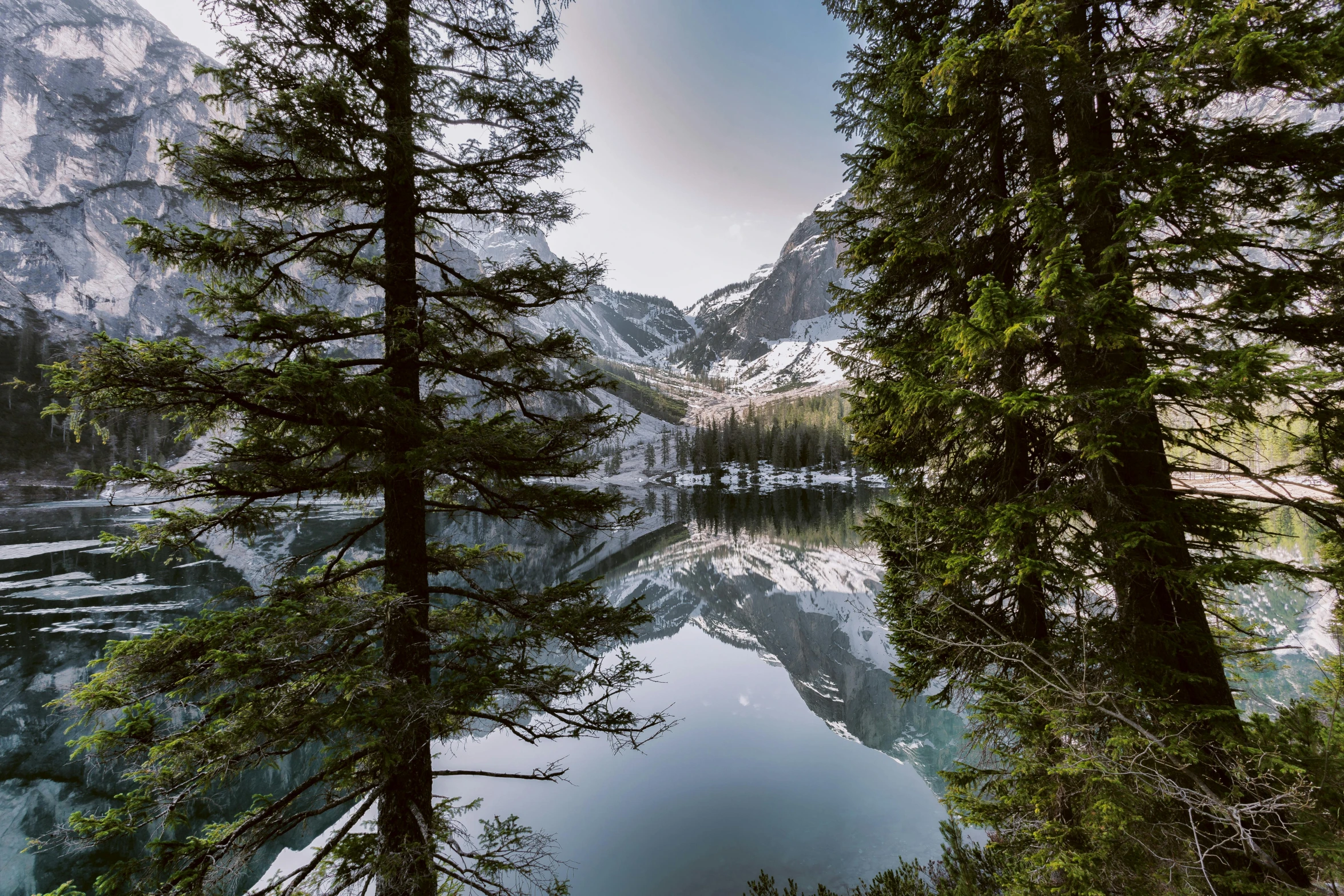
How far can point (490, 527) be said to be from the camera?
4753 cm

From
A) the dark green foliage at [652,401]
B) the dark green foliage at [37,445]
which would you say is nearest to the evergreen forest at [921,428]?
the dark green foliage at [37,445]

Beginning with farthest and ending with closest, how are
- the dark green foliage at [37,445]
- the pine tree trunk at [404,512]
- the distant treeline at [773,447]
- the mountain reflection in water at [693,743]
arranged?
the distant treeline at [773,447], the dark green foliage at [37,445], the mountain reflection in water at [693,743], the pine tree trunk at [404,512]

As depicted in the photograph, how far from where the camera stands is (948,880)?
5.94 metres

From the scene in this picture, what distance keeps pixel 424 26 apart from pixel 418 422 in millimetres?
4271

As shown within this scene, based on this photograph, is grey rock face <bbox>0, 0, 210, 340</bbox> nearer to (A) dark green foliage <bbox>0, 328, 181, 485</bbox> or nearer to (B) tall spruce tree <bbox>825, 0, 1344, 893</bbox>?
(A) dark green foliage <bbox>0, 328, 181, 485</bbox>

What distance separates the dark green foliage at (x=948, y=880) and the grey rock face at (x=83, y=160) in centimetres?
12123

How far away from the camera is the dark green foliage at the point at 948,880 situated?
17.5ft

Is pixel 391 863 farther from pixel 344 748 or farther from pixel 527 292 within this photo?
pixel 527 292

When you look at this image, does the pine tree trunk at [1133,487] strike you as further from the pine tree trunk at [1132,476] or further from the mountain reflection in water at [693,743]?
the mountain reflection in water at [693,743]

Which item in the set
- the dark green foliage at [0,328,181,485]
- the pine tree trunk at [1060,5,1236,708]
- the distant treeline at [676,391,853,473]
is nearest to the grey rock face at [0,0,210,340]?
the dark green foliage at [0,328,181,485]

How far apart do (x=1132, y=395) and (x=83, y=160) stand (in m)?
180

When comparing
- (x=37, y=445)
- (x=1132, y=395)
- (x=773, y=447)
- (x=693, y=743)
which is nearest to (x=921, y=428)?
(x=1132, y=395)

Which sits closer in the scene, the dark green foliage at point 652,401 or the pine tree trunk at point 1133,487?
the pine tree trunk at point 1133,487

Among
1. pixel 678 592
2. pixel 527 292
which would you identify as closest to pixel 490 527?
pixel 678 592
